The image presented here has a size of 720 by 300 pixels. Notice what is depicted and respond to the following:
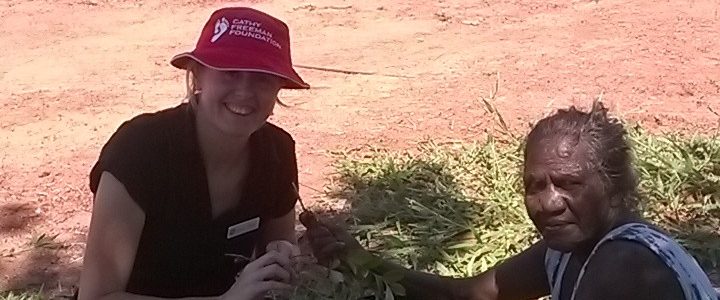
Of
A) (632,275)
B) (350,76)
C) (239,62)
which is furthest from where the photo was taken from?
(350,76)

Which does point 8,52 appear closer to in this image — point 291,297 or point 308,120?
point 308,120

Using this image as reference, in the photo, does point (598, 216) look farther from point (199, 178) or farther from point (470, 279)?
point (199, 178)

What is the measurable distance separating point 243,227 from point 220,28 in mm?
505

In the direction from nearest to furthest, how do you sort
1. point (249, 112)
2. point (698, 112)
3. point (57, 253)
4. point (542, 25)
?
point (249, 112), point (57, 253), point (698, 112), point (542, 25)

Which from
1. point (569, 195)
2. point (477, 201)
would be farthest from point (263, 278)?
point (477, 201)

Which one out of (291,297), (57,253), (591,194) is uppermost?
(591,194)

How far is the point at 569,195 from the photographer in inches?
84.6

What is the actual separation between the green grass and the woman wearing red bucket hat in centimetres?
112


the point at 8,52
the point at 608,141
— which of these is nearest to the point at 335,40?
the point at 8,52

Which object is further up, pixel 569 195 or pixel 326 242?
pixel 569 195

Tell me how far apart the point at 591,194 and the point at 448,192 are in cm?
226

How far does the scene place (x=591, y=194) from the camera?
2145mm

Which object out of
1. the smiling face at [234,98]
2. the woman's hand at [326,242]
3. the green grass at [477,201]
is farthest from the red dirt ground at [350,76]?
the smiling face at [234,98]

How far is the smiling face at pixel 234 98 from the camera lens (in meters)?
2.54
